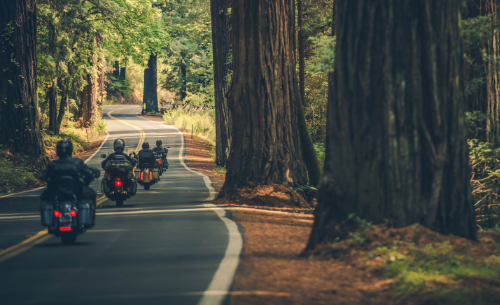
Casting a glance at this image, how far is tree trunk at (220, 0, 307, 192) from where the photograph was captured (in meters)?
15.2

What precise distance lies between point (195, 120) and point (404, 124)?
156 feet

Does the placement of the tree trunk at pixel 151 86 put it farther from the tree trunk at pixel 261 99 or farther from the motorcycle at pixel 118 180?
the motorcycle at pixel 118 180

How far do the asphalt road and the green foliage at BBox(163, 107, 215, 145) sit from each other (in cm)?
3451

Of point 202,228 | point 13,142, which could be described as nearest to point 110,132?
point 13,142

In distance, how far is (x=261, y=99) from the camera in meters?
15.1

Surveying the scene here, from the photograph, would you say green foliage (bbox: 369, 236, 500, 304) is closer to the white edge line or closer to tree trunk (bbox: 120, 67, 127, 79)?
the white edge line

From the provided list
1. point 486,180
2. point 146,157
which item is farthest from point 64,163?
point 146,157

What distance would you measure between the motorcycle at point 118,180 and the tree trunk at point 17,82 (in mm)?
10448

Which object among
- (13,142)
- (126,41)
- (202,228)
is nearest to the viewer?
(202,228)

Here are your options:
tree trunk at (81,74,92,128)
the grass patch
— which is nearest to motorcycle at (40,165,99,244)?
the grass patch

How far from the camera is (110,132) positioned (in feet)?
174

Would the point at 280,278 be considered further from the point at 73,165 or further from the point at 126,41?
the point at 126,41

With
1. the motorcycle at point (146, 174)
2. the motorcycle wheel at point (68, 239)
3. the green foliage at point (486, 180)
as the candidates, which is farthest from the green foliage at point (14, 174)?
the green foliage at point (486, 180)

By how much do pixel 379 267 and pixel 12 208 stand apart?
11531 mm
